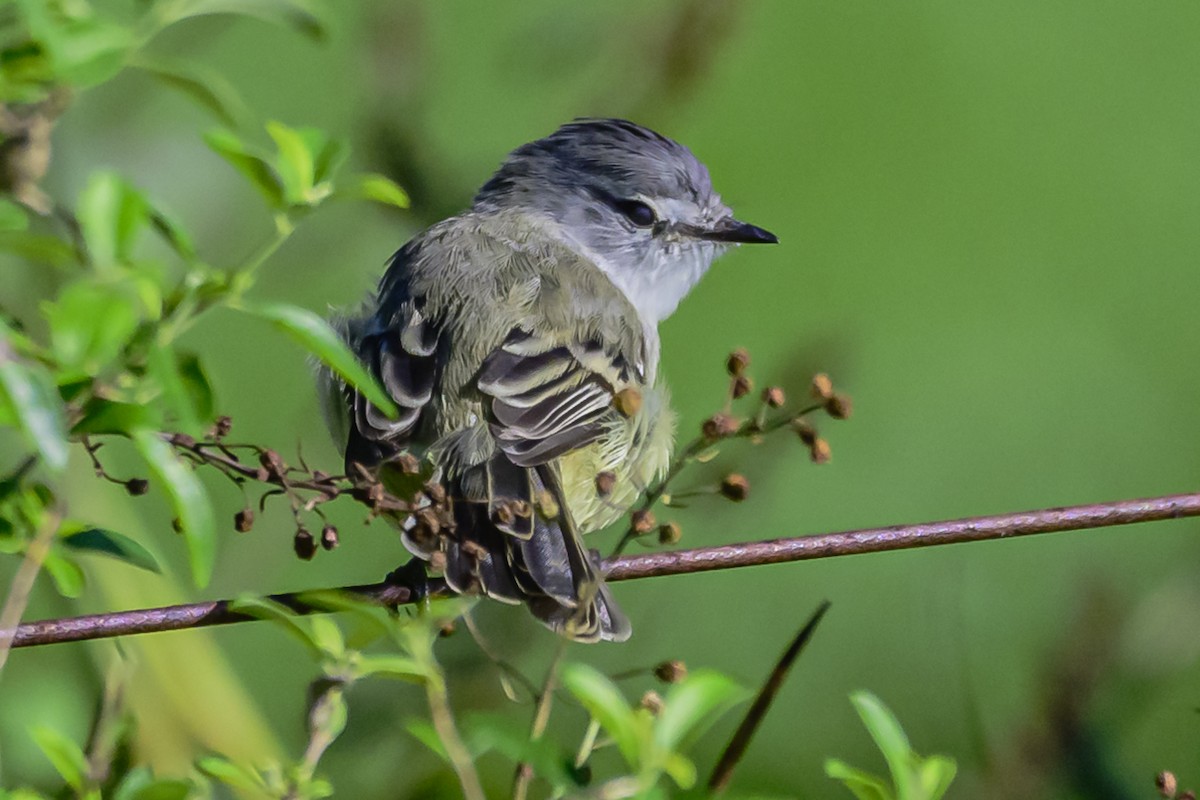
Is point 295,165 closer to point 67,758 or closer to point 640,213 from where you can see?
point 67,758

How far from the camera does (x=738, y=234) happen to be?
12.5 ft

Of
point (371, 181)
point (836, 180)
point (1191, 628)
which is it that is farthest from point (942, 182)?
point (371, 181)

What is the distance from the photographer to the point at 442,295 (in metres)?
3.20

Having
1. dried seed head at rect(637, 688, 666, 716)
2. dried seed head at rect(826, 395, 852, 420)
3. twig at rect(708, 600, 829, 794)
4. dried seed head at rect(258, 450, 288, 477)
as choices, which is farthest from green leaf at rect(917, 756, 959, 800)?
dried seed head at rect(258, 450, 288, 477)

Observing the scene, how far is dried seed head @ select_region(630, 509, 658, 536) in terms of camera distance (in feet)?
6.59

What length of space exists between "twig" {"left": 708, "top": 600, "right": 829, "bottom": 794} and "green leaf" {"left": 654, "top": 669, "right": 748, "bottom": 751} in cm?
5

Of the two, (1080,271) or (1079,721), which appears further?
(1080,271)

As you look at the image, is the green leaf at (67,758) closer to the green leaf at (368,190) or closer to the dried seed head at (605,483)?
the green leaf at (368,190)

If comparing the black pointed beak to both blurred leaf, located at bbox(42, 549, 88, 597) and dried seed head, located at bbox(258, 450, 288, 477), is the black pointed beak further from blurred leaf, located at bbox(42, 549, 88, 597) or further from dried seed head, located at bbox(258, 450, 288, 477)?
blurred leaf, located at bbox(42, 549, 88, 597)

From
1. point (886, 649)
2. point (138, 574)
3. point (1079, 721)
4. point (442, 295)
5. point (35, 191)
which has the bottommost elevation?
point (886, 649)

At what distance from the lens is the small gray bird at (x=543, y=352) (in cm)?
256

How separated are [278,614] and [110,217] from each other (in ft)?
1.32

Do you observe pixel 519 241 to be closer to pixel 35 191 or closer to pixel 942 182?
pixel 35 191

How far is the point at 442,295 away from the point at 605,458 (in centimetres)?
44
